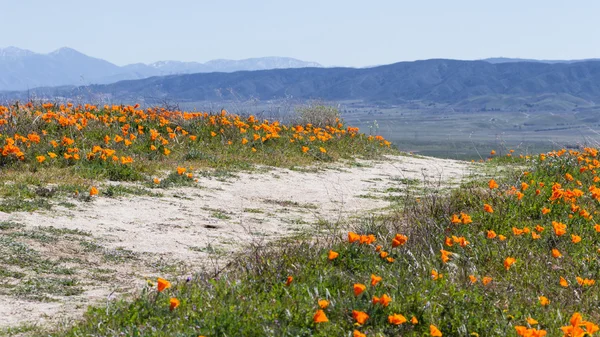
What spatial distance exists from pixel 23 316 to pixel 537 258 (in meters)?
3.98

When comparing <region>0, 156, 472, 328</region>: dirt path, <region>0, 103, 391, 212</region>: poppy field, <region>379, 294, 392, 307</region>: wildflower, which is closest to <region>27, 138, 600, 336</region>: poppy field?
<region>379, 294, 392, 307</region>: wildflower

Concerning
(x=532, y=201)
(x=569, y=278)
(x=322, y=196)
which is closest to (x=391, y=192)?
(x=322, y=196)

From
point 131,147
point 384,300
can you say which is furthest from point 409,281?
point 131,147

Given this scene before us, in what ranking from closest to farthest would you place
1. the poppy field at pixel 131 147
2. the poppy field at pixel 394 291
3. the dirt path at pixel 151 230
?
the poppy field at pixel 394 291 < the dirt path at pixel 151 230 < the poppy field at pixel 131 147

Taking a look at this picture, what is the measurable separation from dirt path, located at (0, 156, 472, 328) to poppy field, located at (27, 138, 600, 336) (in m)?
0.69

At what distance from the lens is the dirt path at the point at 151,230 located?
5.14 metres

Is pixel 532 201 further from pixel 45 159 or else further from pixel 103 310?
pixel 45 159

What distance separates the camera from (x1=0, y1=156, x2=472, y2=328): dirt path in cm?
514

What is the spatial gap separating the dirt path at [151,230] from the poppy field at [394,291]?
69 cm

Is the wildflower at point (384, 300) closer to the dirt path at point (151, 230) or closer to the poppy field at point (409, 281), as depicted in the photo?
the poppy field at point (409, 281)

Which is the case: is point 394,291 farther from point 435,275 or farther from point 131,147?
point 131,147

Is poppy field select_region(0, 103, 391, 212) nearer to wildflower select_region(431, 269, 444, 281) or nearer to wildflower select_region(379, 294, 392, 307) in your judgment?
wildflower select_region(431, 269, 444, 281)

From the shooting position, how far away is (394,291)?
14.2 feet

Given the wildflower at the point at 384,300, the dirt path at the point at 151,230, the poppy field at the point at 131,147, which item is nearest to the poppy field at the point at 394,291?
the wildflower at the point at 384,300
